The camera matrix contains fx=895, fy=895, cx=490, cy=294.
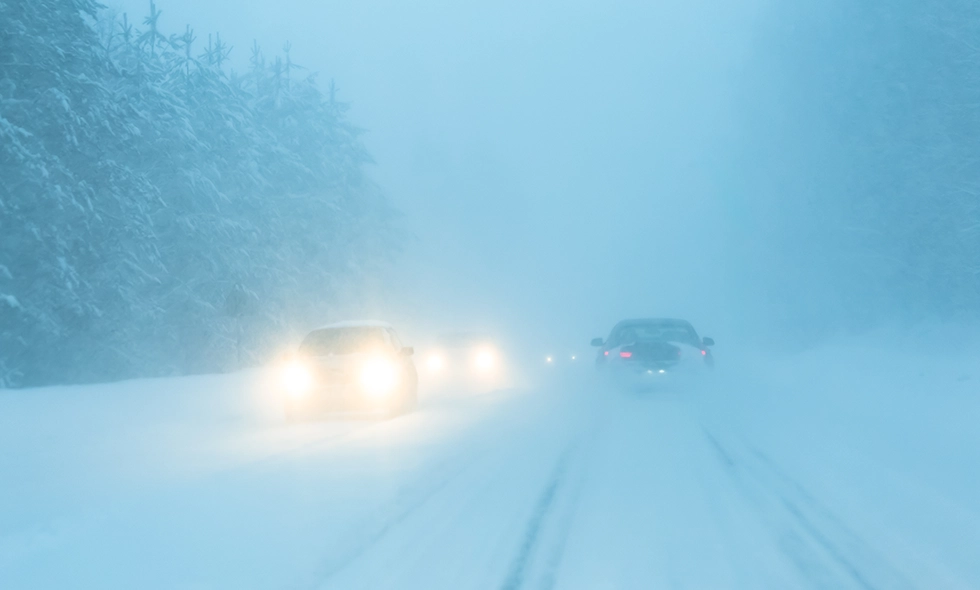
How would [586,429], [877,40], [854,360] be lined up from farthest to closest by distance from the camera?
[877,40]
[854,360]
[586,429]

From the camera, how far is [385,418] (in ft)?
56.0

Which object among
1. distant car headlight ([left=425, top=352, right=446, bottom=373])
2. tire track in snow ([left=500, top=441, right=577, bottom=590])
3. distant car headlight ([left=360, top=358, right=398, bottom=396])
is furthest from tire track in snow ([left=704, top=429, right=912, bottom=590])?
distant car headlight ([left=425, top=352, right=446, bottom=373])

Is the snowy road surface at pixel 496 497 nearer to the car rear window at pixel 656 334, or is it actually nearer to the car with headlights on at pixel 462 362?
the car rear window at pixel 656 334

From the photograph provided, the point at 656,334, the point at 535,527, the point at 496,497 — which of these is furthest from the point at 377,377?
the point at 535,527

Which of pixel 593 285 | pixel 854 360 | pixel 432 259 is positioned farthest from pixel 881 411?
pixel 593 285

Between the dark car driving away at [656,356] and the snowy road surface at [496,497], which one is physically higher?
the dark car driving away at [656,356]

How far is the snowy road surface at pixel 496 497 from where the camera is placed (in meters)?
6.49

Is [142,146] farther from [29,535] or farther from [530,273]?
[530,273]

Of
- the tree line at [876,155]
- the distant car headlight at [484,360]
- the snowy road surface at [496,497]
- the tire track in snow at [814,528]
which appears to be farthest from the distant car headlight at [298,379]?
the tree line at [876,155]

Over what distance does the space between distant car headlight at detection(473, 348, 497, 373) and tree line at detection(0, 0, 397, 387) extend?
7.91m

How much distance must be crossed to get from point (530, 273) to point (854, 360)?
108 meters

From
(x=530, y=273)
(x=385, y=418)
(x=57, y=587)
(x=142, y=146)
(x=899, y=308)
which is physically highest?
(x=530, y=273)

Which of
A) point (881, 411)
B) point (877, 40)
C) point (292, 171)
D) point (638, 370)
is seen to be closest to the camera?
point (881, 411)

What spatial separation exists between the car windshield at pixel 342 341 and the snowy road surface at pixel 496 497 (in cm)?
146
